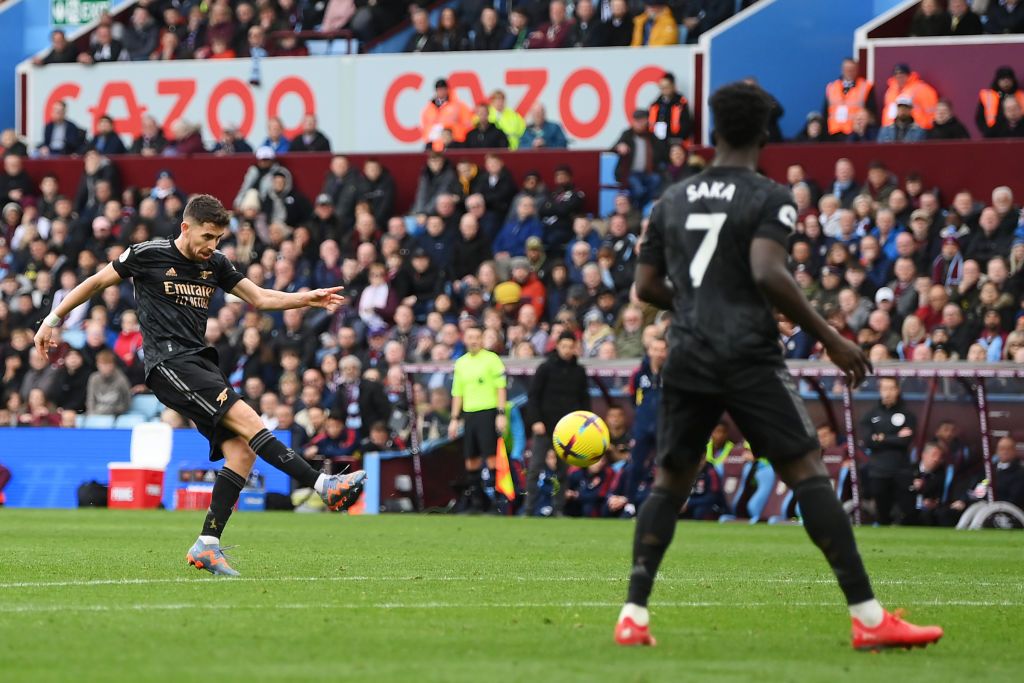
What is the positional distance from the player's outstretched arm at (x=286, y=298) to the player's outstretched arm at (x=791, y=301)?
14.1 ft

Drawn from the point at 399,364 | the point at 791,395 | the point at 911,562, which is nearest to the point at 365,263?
the point at 399,364

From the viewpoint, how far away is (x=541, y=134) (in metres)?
27.5

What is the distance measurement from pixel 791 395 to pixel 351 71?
79.0 ft

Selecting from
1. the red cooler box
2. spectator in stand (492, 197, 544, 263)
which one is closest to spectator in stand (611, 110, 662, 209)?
spectator in stand (492, 197, 544, 263)

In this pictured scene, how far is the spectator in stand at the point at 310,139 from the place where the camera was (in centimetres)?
2895

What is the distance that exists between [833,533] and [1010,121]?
60.6 ft

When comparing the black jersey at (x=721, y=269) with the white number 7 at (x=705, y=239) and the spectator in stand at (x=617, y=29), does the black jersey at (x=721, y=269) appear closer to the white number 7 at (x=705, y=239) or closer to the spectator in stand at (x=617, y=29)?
the white number 7 at (x=705, y=239)

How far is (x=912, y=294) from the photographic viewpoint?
851 inches

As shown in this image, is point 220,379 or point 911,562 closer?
point 220,379

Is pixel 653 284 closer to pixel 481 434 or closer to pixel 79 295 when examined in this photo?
pixel 79 295

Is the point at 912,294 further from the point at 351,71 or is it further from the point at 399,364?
the point at 351,71

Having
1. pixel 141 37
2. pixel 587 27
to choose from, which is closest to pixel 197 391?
pixel 587 27

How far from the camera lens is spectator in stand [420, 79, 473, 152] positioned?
28.3 m

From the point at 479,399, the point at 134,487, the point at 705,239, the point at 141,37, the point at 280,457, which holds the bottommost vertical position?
the point at 134,487
